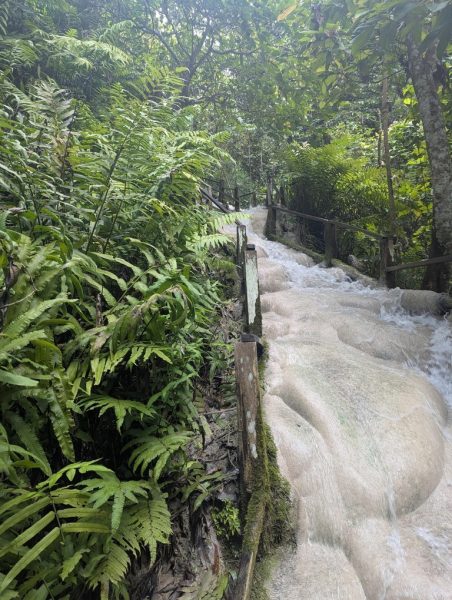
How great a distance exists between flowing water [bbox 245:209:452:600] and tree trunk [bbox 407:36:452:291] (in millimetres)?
1554

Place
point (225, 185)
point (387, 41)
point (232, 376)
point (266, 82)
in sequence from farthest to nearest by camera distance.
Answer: point (225, 185) → point (266, 82) → point (232, 376) → point (387, 41)

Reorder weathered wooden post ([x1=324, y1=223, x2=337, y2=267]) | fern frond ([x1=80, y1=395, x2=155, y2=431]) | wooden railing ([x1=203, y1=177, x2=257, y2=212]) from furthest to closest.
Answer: wooden railing ([x1=203, y1=177, x2=257, y2=212]) → weathered wooden post ([x1=324, y1=223, x2=337, y2=267]) → fern frond ([x1=80, y1=395, x2=155, y2=431])

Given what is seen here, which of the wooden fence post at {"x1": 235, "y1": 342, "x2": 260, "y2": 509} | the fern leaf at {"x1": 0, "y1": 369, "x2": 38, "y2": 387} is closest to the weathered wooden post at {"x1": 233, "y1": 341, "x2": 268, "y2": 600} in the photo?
the wooden fence post at {"x1": 235, "y1": 342, "x2": 260, "y2": 509}

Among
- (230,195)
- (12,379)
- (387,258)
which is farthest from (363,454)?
(230,195)

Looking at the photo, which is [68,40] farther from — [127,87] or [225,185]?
[225,185]

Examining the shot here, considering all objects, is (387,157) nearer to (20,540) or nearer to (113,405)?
(113,405)

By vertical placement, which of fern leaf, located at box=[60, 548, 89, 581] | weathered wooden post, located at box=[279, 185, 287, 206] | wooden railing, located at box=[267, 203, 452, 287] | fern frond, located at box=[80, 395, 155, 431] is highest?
weathered wooden post, located at box=[279, 185, 287, 206]

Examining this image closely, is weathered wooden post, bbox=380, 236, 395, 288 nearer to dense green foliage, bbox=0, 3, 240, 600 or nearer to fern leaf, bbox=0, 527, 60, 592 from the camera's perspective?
dense green foliage, bbox=0, 3, 240, 600

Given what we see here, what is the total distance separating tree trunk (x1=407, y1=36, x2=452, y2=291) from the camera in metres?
4.91

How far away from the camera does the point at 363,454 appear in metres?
2.79

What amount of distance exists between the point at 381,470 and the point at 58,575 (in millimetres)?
2181

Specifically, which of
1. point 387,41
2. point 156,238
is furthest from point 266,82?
point 156,238

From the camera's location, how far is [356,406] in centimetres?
320

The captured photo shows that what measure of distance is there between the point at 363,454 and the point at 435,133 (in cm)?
432
